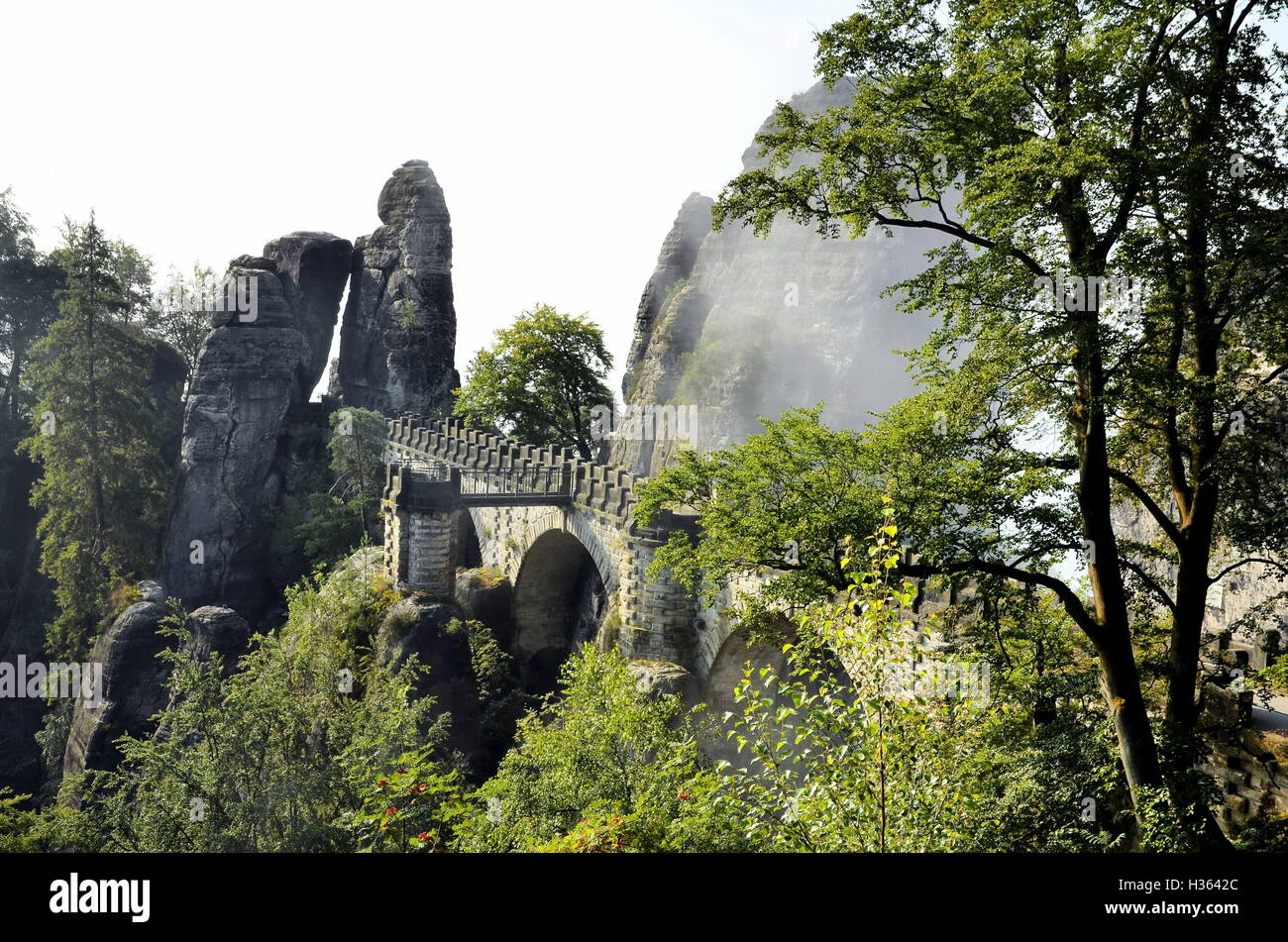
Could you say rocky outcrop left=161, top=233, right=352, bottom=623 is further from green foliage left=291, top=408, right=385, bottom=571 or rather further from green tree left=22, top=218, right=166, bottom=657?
green tree left=22, top=218, right=166, bottom=657

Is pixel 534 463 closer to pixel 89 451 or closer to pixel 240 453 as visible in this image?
pixel 89 451

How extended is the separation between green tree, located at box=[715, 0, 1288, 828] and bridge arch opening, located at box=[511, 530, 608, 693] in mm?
17156

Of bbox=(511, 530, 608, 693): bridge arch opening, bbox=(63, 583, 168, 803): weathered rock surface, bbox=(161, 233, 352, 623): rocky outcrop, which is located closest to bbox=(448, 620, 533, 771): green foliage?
bbox=(511, 530, 608, 693): bridge arch opening

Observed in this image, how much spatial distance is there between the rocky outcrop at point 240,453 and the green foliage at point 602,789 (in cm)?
2745

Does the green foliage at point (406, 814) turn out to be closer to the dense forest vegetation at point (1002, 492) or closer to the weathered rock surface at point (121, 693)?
the dense forest vegetation at point (1002, 492)

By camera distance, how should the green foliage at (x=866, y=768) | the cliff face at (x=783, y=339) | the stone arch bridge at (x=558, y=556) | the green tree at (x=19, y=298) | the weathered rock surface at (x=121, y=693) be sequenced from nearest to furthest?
the green foliage at (x=866, y=768) → the stone arch bridge at (x=558, y=556) → the weathered rock surface at (x=121, y=693) → the green tree at (x=19, y=298) → the cliff face at (x=783, y=339)

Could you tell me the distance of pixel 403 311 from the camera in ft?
140

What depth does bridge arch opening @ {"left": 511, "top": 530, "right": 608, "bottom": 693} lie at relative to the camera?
84.3 ft

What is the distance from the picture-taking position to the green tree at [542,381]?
36.0 m

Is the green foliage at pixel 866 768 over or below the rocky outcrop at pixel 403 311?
below

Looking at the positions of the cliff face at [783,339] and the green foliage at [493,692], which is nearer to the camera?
the green foliage at [493,692]

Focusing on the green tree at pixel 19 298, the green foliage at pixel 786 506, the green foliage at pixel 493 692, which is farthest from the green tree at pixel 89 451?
the green foliage at pixel 786 506

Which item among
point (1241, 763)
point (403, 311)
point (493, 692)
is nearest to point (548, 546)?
point (493, 692)

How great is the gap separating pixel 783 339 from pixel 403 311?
19.7 metres
